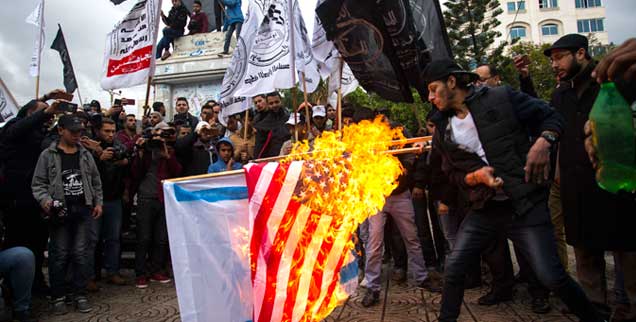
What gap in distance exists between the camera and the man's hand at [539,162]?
290 centimetres

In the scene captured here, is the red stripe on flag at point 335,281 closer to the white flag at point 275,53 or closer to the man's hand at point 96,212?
the white flag at point 275,53

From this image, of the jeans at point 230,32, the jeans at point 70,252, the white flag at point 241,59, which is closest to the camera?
the jeans at point 70,252

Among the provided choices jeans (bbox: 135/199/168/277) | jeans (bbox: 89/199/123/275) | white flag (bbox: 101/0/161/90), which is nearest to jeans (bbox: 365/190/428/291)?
jeans (bbox: 135/199/168/277)

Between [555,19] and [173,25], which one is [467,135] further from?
[555,19]

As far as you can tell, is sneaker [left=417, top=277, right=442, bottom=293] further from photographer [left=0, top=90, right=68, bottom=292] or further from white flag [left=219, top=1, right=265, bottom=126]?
photographer [left=0, top=90, right=68, bottom=292]

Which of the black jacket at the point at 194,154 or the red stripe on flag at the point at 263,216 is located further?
the black jacket at the point at 194,154

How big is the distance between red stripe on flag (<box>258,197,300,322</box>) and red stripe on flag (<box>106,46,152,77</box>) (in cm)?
452

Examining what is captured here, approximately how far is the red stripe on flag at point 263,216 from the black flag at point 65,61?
7918mm

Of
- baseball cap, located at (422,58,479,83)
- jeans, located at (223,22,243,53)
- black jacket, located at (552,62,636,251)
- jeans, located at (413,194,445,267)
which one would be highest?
jeans, located at (223,22,243,53)

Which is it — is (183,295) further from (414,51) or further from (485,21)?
(485,21)

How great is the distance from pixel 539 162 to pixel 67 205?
5.20m

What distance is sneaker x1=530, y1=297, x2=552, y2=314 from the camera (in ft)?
13.6

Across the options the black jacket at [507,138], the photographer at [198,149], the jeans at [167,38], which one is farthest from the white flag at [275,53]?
the jeans at [167,38]

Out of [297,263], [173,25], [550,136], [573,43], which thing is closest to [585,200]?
[550,136]
